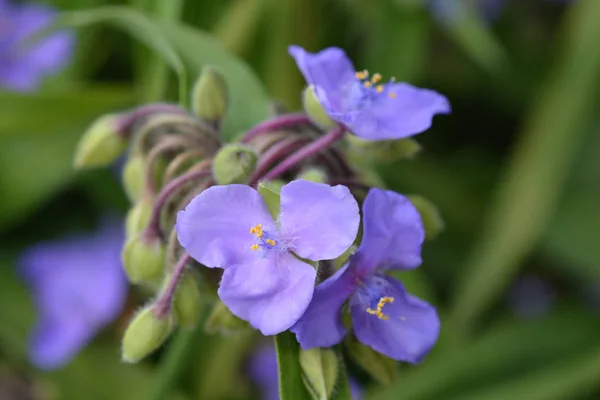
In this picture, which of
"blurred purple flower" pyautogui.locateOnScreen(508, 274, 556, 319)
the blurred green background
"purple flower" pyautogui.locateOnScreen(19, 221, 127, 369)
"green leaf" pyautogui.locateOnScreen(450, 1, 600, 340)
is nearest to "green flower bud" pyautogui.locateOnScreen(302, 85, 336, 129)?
the blurred green background

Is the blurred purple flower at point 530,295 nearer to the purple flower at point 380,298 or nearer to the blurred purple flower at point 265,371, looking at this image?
the blurred purple flower at point 265,371

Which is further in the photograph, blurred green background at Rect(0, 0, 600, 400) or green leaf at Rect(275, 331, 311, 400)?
blurred green background at Rect(0, 0, 600, 400)

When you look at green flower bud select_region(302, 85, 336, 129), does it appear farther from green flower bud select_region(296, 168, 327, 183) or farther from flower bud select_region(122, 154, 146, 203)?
flower bud select_region(122, 154, 146, 203)

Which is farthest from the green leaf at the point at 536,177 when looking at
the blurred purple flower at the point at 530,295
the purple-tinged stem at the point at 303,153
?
the purple-tinged stem at the point at 303,153

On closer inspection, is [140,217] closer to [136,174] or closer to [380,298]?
[136,174]

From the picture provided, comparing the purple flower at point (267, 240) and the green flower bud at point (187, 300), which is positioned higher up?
the purple flower at point (267, 240)

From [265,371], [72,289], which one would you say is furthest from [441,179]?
[72,289]

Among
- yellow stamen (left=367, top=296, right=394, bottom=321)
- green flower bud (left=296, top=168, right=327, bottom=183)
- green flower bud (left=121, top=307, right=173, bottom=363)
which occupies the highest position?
green flower bud (left=296, top=168, right=327, bottom=183)
